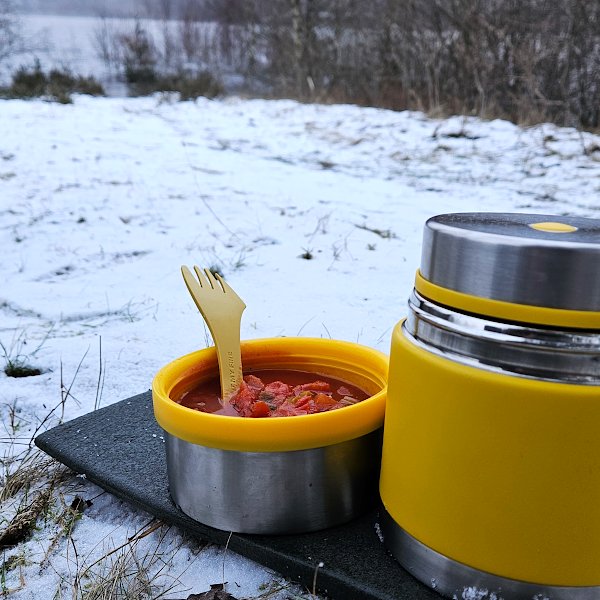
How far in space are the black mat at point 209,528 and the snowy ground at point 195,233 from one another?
0.05 metres

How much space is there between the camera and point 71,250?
3.23 meters

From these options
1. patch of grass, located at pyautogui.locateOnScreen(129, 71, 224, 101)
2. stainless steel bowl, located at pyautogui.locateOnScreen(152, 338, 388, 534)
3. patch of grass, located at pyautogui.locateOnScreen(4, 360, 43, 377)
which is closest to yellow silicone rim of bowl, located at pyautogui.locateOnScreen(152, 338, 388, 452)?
stainless steel bowl, located at pyautogui.locateOnScreen(152, 338, 388, 534)

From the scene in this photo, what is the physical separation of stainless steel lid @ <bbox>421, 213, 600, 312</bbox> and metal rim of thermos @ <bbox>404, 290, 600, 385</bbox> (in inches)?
1.5

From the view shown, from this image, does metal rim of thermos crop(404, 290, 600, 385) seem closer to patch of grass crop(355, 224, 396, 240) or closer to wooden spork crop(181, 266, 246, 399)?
wooden spork crop(181, 266, 246, 399)

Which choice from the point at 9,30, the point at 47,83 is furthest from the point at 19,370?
the point at 9,30

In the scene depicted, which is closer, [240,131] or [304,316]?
[304,316]

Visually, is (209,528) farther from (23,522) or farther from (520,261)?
(520,261)

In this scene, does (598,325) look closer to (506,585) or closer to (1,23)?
(506,585)

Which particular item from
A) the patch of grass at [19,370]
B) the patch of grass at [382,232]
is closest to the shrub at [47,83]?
the patch of grass at [382,232]

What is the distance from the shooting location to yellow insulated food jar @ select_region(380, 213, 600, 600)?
0.85 meters

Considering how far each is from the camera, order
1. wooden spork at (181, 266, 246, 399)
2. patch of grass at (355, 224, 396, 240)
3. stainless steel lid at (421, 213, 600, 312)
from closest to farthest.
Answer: stainless steel lid at (421, 213, 600, 312) < wooden spork at (181, 266, 246, 399) < patch of grass at (355, 224, 396, 240)

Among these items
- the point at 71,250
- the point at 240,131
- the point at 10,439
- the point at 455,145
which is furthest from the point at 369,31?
the point at 10,439

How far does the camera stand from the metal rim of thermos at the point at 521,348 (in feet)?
2.78

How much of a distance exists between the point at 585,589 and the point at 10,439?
1.34 metres
